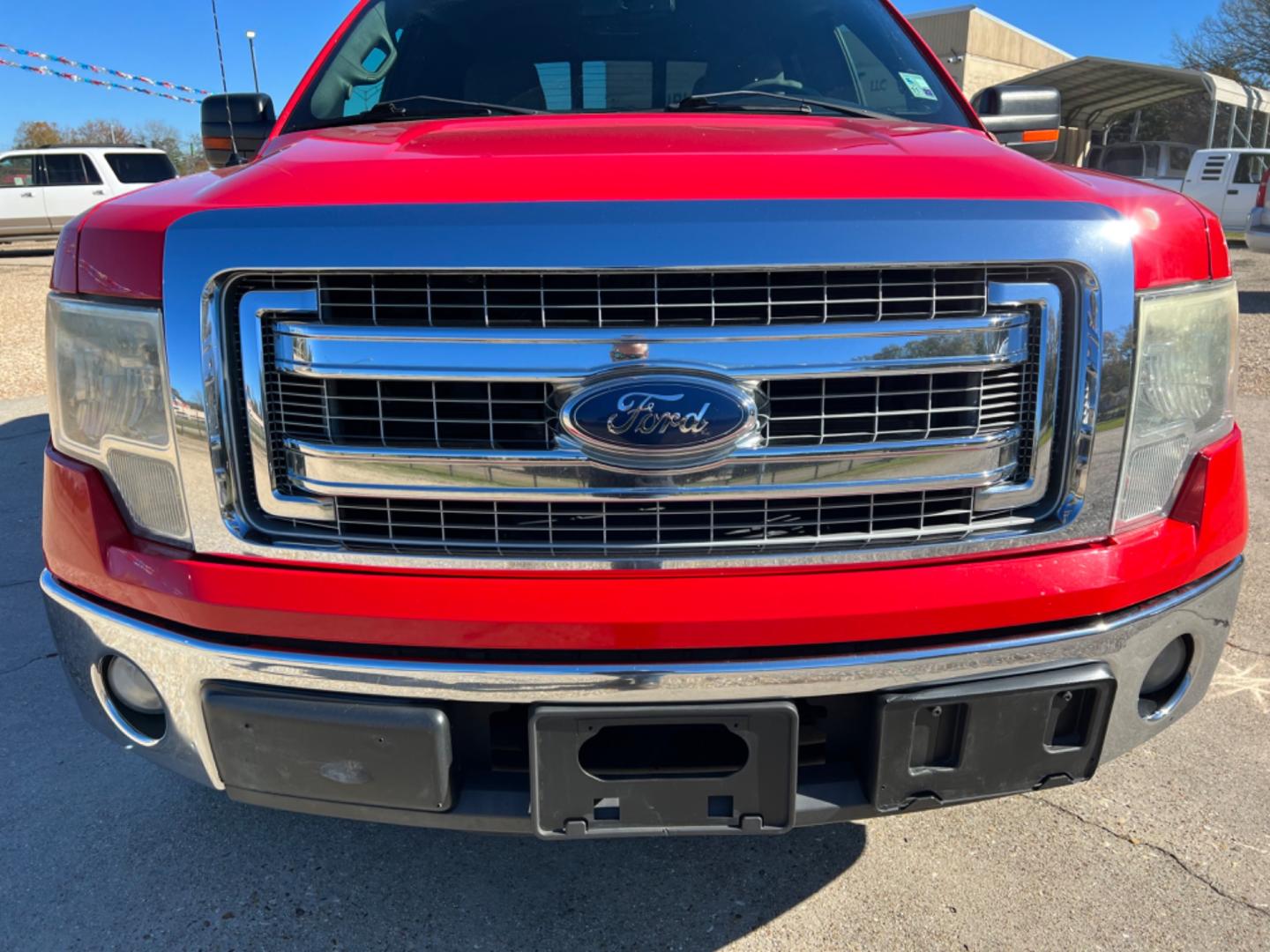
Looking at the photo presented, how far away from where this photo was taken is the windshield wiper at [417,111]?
245 cm

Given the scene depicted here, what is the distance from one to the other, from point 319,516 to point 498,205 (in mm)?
595

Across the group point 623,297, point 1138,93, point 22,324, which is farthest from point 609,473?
point 1138,93

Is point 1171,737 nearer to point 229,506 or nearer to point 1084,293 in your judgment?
point 1084,293

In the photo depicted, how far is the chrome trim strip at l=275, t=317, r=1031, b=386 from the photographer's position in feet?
4.82

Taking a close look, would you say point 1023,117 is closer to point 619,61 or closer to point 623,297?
point 619,61

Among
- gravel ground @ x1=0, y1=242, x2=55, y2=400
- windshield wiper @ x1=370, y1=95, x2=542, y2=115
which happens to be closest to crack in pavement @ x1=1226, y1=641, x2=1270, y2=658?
windshield wiper @ x1=370, y1=95, x2=542, y2=115

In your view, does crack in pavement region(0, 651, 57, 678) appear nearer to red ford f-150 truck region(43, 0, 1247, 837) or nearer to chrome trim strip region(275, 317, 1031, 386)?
red ford f-150 truck region(43, 0, 1247, 837)

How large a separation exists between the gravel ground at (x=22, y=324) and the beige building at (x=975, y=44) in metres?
26.6

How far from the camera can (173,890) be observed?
2098mm

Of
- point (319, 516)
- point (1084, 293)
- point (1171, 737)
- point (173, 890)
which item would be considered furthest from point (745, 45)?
point (173, 890)

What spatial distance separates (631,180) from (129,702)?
1.33 m

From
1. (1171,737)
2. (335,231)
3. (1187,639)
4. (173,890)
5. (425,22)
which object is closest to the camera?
(335,231)

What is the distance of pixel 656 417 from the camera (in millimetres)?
1475

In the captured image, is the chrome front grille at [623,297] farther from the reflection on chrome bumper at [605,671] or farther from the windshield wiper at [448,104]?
the windshield wiper at [448,104]
